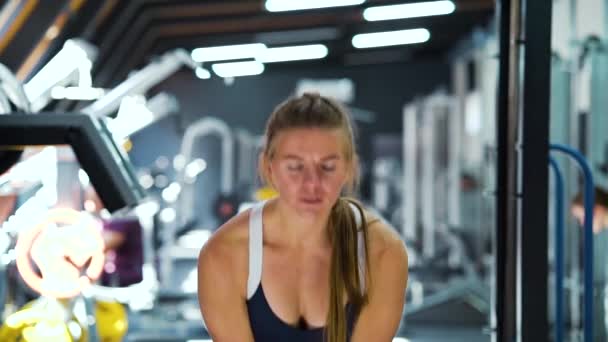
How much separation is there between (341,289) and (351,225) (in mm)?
124

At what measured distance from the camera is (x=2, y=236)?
1853mm

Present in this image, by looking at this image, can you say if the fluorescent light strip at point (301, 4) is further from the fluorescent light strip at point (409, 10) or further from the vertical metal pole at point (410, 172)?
the vertical metal pole at point (410, 172)

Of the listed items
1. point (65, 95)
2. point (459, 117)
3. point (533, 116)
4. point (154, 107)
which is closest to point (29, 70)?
point (154, 107)

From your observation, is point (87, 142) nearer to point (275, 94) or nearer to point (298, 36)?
point (298, 36)

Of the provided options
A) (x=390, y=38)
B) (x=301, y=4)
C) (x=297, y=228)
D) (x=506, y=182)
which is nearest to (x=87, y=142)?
(x=297, y=228)

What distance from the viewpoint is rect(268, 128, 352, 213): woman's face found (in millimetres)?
1428

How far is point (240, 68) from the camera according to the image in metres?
9.67

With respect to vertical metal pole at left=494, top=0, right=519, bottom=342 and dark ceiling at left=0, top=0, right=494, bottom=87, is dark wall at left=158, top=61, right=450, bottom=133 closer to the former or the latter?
dark ceiling at left=0, top=0, right=494, bottom=87

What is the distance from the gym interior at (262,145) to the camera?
194 cm

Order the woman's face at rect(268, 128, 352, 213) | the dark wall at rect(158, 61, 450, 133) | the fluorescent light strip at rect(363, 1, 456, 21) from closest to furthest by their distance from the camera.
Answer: the woman's face at rect(268, 128, 352, 213), the fluorescent light strip at rect(363, 1, 456, 21), the dark wall at rect(158, 61, 450, 133)

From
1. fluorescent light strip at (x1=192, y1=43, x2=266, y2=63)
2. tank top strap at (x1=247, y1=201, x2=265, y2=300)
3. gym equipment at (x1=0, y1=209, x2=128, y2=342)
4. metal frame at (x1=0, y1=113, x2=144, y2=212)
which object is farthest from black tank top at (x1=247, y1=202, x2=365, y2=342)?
fluorescent light strip at (x1=192, y1=43, x2=266, y2=63)

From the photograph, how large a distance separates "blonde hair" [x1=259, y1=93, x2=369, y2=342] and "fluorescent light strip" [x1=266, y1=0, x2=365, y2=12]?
5.44m

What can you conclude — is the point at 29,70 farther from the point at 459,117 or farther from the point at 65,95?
the point at 459,117

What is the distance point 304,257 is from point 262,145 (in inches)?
9.5
